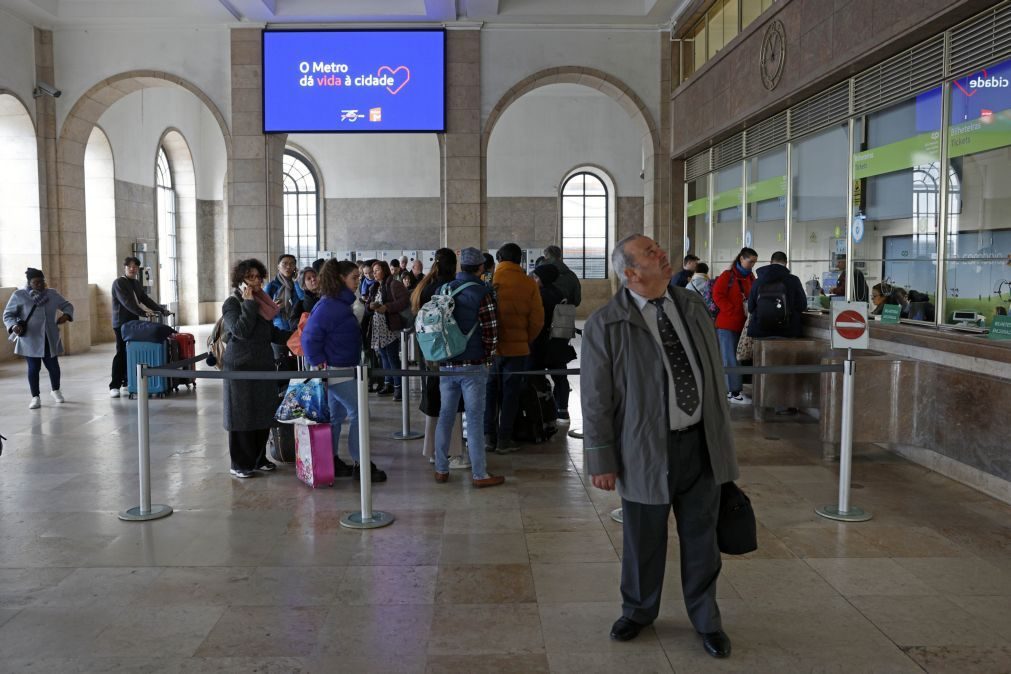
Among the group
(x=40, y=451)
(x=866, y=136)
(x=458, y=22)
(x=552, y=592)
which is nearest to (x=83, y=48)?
(x=458, y=22)

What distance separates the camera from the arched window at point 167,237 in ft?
73.5

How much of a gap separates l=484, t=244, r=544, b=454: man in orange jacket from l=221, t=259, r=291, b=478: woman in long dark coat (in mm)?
1742

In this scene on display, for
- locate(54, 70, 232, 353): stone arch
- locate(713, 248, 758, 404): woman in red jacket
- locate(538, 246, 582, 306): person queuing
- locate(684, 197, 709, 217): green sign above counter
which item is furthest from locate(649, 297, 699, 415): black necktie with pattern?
locate(54, 70, 232, 353): stone arch

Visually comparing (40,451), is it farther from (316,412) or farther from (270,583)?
(270,583)

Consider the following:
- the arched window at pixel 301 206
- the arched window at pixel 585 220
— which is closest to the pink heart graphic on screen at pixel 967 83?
the arched window at pixel 585 220

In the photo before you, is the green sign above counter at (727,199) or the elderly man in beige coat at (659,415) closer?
the elderly man in beige coat at (659,415)

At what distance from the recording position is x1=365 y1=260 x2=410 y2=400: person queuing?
378 inches

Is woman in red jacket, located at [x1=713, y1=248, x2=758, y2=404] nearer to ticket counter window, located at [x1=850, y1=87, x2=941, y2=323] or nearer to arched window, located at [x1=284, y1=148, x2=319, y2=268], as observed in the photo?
ticket counter window, located at [x1=850, y1=87, x2=941, y2=323]

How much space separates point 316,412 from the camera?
6.21 meters

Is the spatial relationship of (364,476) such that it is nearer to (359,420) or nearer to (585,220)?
(359,420)

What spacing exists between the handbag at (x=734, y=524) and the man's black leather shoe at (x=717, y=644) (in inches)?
13.2

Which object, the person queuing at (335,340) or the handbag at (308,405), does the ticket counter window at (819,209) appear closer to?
the person queuing at (335,340)

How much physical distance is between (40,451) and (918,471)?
7.18 m

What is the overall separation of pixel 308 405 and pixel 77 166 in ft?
37.4
